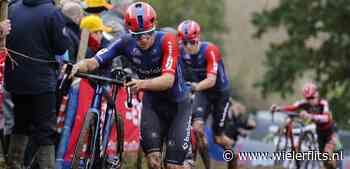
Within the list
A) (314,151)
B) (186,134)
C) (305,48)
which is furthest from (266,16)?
(186,134)

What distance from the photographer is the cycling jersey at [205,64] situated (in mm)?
12891

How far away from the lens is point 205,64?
13.2 metres

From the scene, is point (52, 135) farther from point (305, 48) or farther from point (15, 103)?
point (305, 48)

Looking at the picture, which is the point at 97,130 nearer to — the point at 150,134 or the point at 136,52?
the point at 150,134

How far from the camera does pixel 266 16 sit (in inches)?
1136

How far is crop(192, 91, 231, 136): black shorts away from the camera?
1347cm

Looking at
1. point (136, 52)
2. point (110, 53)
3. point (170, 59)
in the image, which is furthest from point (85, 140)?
point (170, 59)

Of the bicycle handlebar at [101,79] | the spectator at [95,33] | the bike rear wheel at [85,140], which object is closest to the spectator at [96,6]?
the spectator at [95,33]

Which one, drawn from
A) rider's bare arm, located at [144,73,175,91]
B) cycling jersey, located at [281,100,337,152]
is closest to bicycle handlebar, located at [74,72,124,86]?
rider's bare arm, located at [144,73,175,91]

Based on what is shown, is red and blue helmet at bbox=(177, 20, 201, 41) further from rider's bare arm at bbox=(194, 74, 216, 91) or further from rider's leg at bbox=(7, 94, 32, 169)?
rider's leg at bbox=(7, 94, 32, 169)

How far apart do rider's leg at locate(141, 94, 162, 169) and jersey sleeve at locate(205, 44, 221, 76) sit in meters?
3.10

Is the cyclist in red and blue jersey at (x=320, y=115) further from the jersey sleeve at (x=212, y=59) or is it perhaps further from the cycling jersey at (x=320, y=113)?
the jersey sleeve at (x=212, y=59)

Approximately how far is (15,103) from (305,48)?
67.0 feet

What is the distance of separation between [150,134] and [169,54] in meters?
0.96
